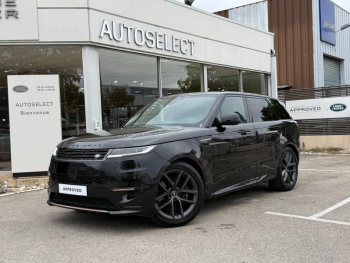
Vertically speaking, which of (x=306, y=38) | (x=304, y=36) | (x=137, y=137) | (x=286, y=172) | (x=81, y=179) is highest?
(x=304, y=36)

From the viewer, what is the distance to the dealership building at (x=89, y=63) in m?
8.20

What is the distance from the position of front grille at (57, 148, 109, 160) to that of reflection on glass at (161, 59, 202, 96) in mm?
7123

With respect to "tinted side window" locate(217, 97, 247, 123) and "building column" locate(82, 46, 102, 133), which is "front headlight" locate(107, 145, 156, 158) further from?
"building column" locate(82, 46, 102, 133)

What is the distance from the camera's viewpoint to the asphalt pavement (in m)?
3.50

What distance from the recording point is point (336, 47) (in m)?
22.5

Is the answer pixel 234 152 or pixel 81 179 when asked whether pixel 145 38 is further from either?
pixel 81 179

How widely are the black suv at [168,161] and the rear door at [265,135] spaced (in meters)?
0.02

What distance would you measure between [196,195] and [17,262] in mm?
2083

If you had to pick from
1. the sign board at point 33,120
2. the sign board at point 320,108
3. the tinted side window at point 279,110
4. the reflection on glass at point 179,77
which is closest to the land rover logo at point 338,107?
the sign board at point 320,108

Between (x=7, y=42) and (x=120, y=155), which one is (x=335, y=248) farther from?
(x=7, y=42)

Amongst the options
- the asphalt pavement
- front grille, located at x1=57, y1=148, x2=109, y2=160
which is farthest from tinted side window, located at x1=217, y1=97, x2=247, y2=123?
front grille, located at x1=57, y1=148, x2=109, y2=160

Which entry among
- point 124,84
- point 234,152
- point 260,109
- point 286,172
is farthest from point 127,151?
point 124,84

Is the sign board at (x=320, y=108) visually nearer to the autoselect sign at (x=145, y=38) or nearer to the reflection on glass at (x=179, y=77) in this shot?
the reflection on glass at (x=179, y=77)

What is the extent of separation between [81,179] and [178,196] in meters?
1.14
